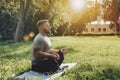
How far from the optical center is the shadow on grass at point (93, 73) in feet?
33.0

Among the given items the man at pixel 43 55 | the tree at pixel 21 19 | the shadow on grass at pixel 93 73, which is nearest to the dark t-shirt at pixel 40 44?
the man at pixel 43 55

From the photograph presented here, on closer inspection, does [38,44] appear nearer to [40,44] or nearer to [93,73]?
[40,44]

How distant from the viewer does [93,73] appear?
10.7m

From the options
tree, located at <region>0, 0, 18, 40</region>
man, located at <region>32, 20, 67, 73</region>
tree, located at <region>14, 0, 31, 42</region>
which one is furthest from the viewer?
tree, located at <region>0, 0, 18, 40</region>

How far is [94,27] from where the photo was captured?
98.2 meters

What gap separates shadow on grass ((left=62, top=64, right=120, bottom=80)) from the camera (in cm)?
1005

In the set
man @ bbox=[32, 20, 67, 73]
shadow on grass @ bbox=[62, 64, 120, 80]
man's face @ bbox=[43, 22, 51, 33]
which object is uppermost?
man's face @ bbox=[43, 22, 51, 33]

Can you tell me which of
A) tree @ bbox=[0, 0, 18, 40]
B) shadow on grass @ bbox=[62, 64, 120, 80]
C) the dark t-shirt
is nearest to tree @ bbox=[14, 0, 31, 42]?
tree @ bbox=[0, 0, 18, 40]

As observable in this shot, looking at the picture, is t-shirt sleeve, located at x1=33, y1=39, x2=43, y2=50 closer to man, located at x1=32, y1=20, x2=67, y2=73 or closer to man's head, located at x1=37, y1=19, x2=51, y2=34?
man, located at x1=32, y1=20, x2=67, y2=73

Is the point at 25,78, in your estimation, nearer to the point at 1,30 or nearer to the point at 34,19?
the point at 34,19

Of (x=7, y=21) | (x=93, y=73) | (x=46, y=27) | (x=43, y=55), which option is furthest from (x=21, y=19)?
(x=93, y=73)

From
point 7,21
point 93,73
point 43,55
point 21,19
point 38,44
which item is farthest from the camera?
point 7,21

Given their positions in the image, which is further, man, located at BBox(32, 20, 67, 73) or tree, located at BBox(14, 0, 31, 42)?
tree, located at BBox(14, 0, 31, 42)

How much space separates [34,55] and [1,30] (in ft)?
155
